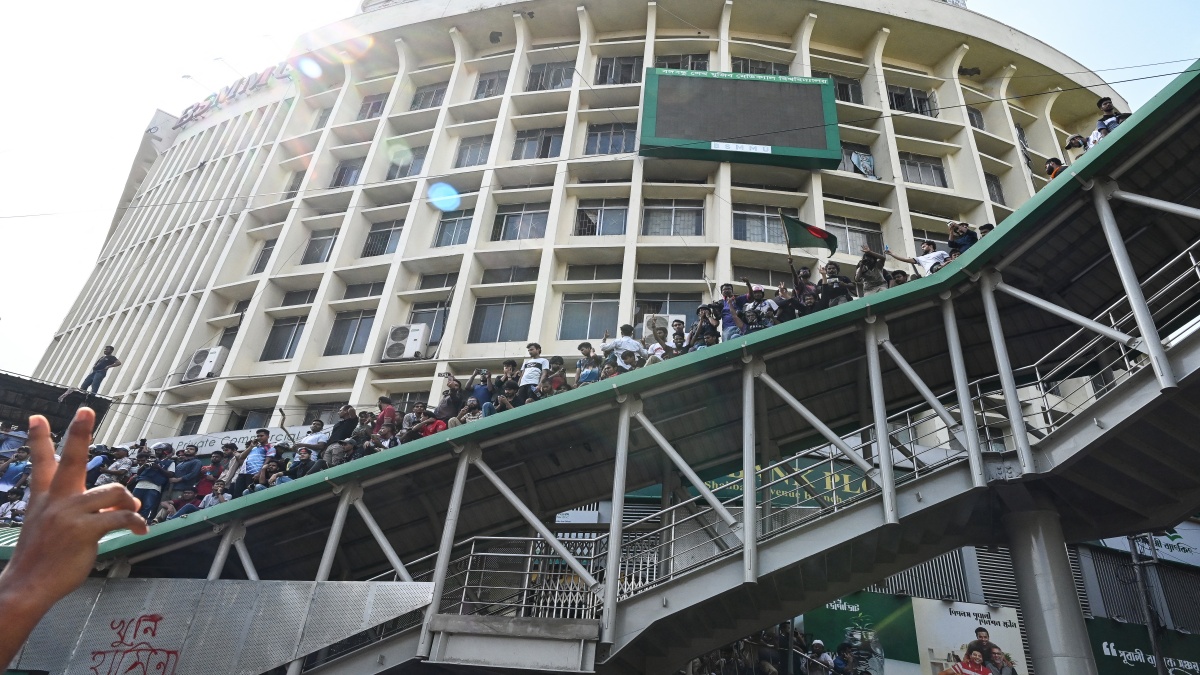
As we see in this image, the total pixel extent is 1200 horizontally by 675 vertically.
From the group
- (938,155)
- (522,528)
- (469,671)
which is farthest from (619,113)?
(469,671)

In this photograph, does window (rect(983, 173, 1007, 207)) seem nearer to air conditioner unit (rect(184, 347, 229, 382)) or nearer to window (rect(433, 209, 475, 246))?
window (rect(433, 209, 475, 246))

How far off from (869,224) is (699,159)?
655 cm

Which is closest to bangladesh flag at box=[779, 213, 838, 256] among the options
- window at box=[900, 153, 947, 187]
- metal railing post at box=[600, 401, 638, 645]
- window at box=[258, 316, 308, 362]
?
metal railing post at box=[600, 401, 638, 645]

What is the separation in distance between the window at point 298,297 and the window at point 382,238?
2.55 m

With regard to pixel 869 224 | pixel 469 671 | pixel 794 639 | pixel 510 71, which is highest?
pixel 510 71

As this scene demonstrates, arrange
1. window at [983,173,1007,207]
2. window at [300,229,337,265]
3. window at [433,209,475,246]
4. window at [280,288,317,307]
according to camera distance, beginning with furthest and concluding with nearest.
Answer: window at [300,229,337,265], window at [280,288,317,307], window at [433,209,475,246], window at [983,173,1007,207]

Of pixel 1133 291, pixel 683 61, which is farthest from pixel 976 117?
pixel 1133 291

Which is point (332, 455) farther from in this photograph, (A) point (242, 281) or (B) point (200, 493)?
(A) point (242, 281)

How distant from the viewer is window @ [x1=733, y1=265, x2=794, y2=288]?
76.5ft

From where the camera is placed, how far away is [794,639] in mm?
15734

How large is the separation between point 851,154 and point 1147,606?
1672 cm

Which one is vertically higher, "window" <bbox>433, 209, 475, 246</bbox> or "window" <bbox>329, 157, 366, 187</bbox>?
"window" <bbox>329, 157, 366, 187</bbox>

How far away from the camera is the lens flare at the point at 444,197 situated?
26453mm

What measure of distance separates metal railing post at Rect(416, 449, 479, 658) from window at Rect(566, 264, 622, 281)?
1393 centimetres
